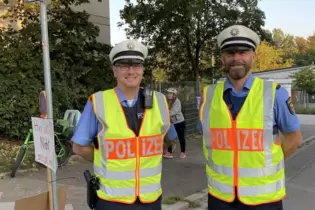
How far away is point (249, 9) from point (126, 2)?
482cm

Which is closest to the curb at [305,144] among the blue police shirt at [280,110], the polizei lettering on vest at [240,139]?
the blue police shirt at [280,110]

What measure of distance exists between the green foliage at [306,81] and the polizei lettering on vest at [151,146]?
118 ft

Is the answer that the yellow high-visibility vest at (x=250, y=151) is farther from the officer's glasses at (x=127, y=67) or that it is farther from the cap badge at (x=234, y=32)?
the officer's glasses at (x=127, y=67)

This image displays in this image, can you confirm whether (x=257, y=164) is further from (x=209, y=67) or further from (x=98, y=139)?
(x=209, y=67)

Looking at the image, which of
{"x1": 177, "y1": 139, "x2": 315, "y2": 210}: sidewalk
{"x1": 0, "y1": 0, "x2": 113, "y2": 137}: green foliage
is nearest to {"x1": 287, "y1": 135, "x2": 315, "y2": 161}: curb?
{"x1": 177, "y1": 139, "x2": 315, "y2": 210}: sidewalk

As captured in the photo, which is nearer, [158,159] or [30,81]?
[158,159]

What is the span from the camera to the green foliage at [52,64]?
31.2 ft

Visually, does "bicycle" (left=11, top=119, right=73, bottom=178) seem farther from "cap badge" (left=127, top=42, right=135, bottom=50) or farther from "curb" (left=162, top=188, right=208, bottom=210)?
"cap badge" (left=127, top=42, right=135, bottom=50)

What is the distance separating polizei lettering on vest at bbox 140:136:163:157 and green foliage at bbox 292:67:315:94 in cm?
3606

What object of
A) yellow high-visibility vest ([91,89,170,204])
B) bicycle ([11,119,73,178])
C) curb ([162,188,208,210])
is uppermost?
yellow high-visibility vest ([91,89,170,204])

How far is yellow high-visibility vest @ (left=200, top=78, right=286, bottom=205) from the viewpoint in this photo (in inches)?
101

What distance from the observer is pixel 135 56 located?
2.72m

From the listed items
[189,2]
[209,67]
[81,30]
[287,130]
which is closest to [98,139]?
[287,130]

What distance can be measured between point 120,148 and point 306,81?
120ft
